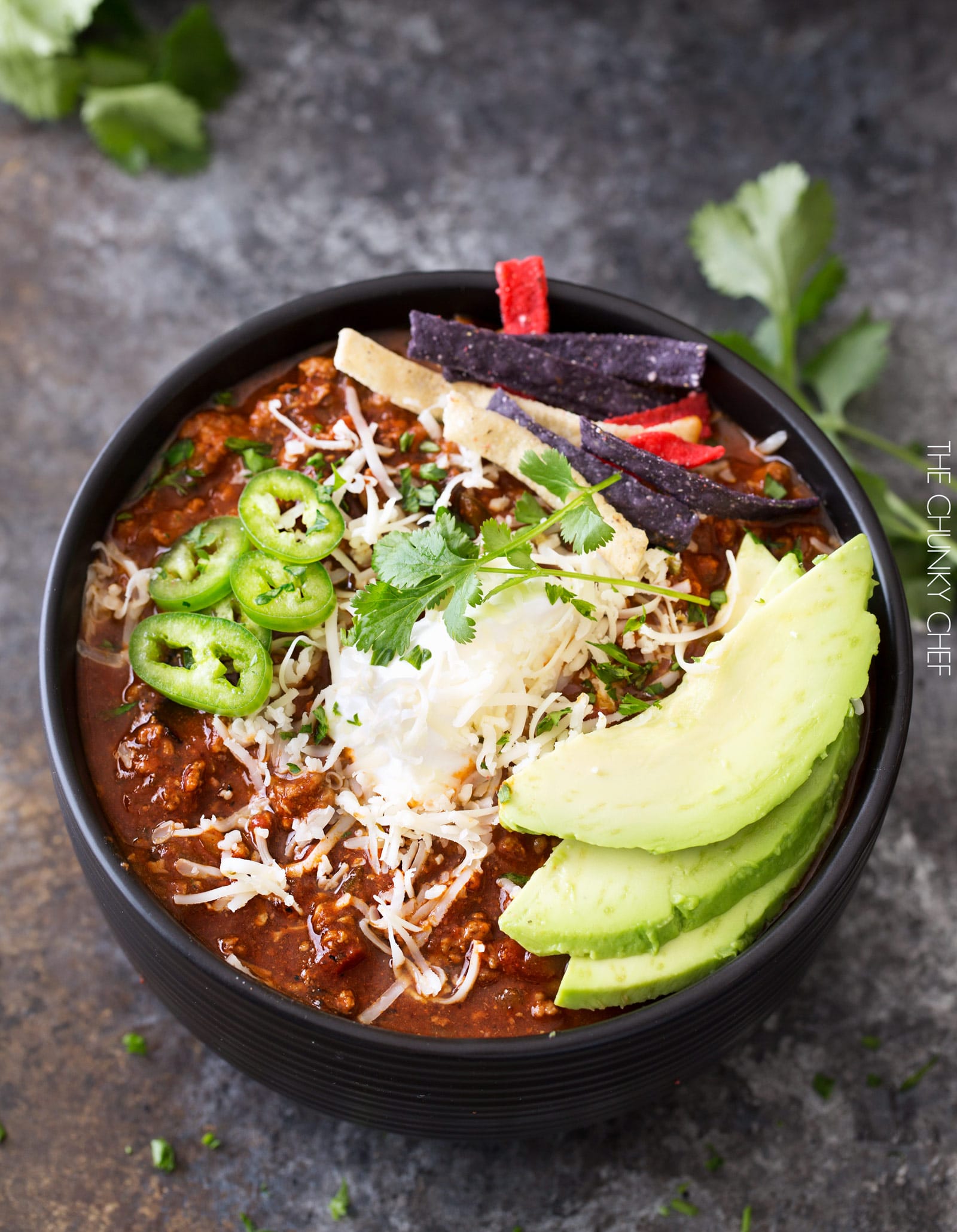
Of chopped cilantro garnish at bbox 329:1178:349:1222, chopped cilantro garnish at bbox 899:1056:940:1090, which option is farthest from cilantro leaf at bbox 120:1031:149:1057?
chopped cilantro garnish at bbox 899:1056:940:1090

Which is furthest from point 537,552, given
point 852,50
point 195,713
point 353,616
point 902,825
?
point 852,50

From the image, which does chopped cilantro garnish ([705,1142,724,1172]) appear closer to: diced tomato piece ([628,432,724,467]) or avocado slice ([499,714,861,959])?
avocado slice ([499,714,861,959])

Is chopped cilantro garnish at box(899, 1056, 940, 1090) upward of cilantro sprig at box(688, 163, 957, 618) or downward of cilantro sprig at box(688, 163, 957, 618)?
downward

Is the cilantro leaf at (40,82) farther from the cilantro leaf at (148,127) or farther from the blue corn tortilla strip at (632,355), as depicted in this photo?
the blue corn tortilla strip at (632,355)

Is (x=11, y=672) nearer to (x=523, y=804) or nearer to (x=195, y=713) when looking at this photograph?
(x=195, y=713)

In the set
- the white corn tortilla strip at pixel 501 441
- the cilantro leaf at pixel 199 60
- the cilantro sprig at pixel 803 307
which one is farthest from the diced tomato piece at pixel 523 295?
the cilantro leaf at pixel 199 60

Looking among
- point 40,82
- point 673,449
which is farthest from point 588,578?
point 40,82

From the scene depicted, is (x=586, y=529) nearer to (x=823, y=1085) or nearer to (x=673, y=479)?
(x=673, y=479)
